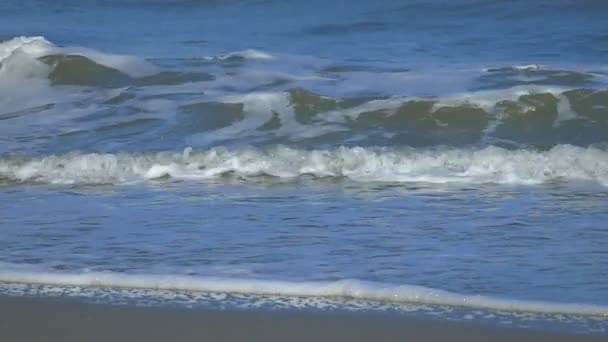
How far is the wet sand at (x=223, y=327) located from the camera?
402cm

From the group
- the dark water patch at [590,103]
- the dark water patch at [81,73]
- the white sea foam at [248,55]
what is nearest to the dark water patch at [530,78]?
the dark water patch at [590,103]

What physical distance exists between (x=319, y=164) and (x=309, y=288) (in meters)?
2.79

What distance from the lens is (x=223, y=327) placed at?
4.14 m

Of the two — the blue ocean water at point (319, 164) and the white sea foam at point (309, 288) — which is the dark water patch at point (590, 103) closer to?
the blue ocean water at point (319, 164)

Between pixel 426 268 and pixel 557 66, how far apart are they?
638 centimetres

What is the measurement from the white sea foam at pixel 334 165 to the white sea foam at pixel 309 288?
2252mm

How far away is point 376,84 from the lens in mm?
9844

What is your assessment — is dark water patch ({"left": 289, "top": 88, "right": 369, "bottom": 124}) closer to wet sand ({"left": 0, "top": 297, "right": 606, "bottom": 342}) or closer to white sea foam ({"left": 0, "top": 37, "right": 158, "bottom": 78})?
white sea foam ({"left": 0, "top": 37, "right": 158, "bottom": 78})

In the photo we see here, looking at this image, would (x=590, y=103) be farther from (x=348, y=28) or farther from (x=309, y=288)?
(x=348, y=28)

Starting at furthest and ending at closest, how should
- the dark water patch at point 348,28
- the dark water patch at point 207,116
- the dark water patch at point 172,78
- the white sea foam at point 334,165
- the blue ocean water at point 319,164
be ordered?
the dark water patch at point 348,28
the dark water patch at point 172,78
the dark water patch at point 207,116
the white sea foam at point 334,165
the blue ocean water at point 319,164

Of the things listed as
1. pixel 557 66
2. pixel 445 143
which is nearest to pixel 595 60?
pixel 557 66

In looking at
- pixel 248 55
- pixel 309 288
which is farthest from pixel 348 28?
pixel 309 288

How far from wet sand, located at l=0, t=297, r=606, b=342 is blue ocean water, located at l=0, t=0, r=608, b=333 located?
0.19m

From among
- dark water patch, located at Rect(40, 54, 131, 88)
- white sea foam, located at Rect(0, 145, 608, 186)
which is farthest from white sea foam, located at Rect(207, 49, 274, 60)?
white sea foam, located at Rect(0, 145, 608, 186)
